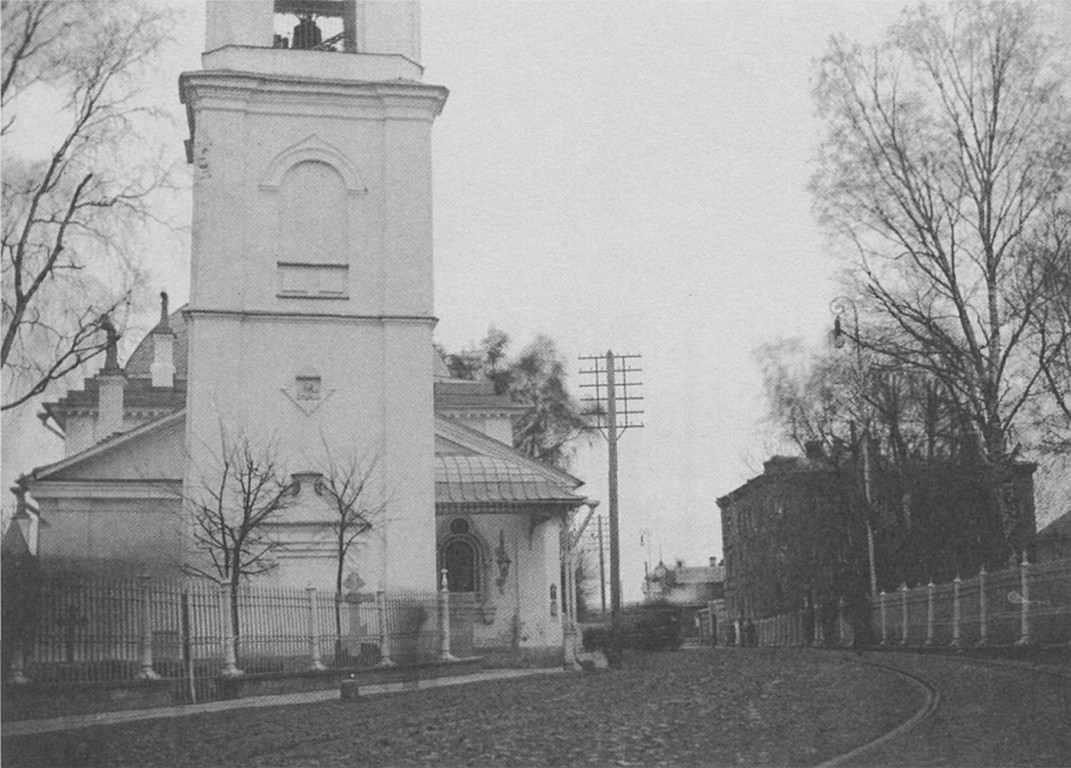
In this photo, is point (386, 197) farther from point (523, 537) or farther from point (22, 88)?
point (22, 88)

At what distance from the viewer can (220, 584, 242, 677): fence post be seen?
21.7m

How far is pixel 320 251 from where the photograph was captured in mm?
34375

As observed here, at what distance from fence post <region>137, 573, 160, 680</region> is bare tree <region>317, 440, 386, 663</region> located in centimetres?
1353

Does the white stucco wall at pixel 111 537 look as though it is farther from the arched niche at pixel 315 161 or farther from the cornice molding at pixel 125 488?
the arched niche at pixel 315 161

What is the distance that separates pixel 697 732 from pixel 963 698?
170 inches

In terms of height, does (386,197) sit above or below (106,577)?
above

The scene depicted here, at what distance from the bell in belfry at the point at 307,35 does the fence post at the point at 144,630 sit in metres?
18.2

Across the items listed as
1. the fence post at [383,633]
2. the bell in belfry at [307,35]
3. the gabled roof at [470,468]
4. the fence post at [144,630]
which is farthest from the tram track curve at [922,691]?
the bell in belfry at [307,35]

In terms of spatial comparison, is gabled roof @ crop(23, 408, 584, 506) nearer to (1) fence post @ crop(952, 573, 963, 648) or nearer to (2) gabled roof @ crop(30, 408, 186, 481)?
(2) gabled roof @ crop(30, 408, 186, 481)

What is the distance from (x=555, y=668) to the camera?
3375cm

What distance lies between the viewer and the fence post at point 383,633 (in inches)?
1072

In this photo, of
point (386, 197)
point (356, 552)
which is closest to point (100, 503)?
point (356, 552)

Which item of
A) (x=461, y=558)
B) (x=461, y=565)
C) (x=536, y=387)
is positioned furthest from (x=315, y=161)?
(x=536, y=387)

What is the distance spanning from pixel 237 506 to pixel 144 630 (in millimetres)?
12669
